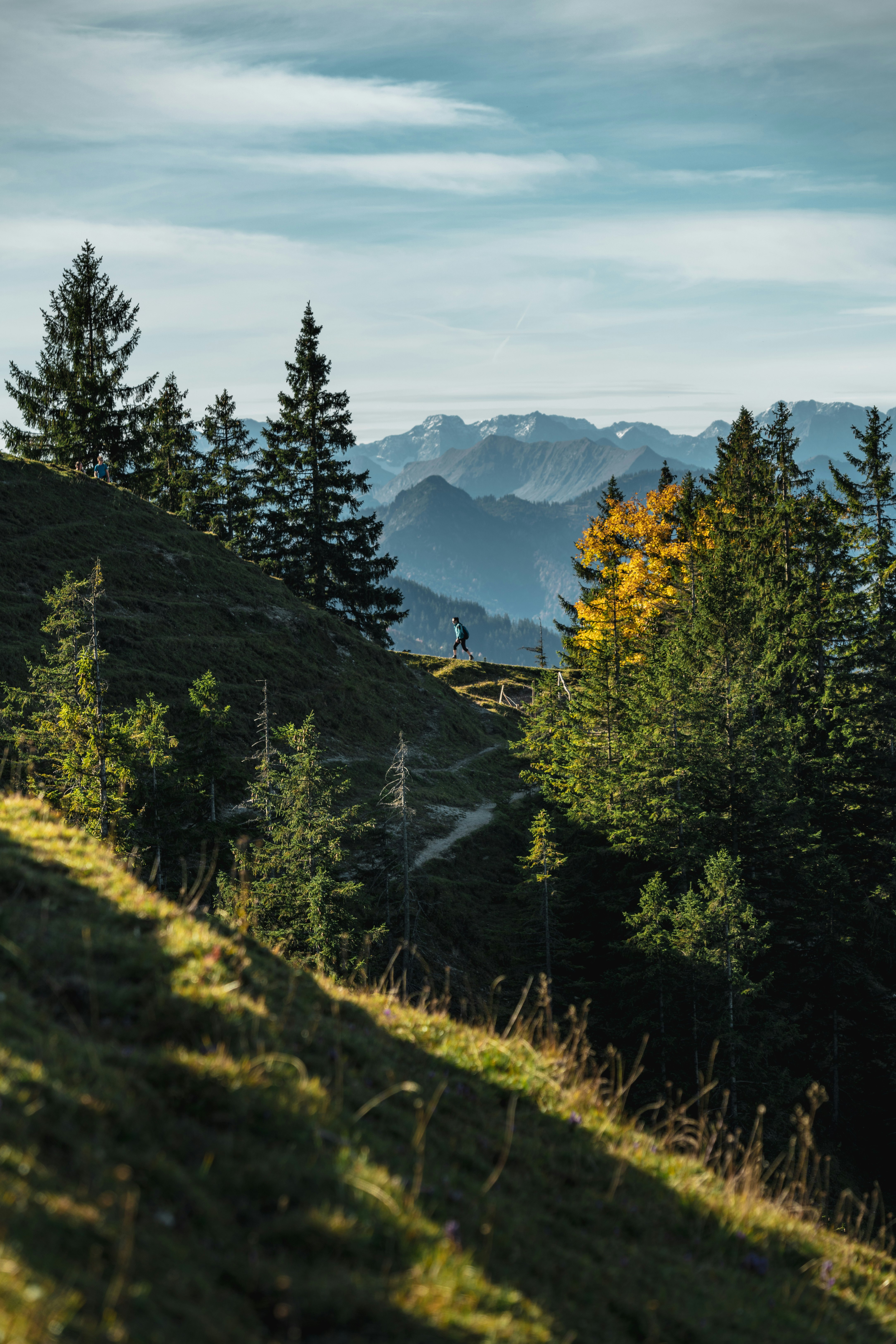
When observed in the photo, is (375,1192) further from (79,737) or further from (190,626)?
(190,626)

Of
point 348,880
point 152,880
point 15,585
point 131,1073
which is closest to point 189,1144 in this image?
point 131,1073

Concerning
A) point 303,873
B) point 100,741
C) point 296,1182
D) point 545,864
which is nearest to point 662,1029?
point 545,864

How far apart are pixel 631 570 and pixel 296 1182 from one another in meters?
36.6

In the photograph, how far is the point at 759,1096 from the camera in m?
23.9

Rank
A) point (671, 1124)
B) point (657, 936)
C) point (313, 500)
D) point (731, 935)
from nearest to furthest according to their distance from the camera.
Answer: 1. point (671, 1124)
2. point (731, 935)
3. point (657, 936)
4. point (313, 500)

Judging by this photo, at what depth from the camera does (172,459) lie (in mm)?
65500

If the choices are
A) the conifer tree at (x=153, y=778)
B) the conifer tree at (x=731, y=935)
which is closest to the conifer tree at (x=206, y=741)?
the conifer tree at (x=153, y=778)

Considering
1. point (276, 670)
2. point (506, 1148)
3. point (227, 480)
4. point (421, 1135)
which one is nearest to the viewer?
point (421, 1135)

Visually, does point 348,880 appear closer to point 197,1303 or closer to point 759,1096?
point 759,1096

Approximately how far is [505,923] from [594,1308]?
80.4 ft

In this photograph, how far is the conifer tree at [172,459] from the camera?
62438 mm

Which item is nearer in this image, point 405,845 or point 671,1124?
point 671,1124

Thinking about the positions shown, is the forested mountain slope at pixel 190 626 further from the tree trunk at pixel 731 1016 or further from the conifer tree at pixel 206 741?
the tree trunk at pixel 731 1016

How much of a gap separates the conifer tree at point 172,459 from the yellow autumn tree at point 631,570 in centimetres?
3403
